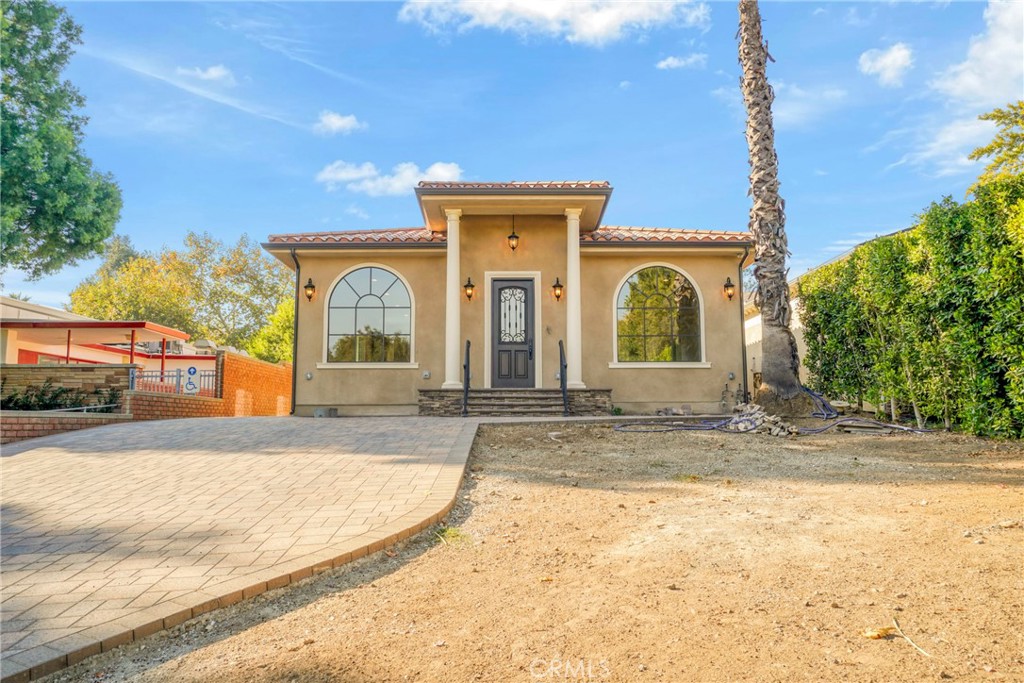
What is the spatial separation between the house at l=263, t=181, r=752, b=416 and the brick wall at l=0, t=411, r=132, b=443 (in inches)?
140

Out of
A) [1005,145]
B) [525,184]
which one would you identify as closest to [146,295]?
[525,184]

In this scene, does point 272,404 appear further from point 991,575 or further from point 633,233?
point 991,575

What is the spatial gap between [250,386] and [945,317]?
1641 centimetres

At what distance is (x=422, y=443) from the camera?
694 centimetres

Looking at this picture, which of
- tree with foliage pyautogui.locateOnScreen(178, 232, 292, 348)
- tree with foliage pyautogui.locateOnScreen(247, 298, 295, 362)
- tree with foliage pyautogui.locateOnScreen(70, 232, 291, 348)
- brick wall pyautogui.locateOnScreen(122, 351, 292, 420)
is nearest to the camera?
brick wall pyautogui.locateOnScreen(122, 351, 292, 420)

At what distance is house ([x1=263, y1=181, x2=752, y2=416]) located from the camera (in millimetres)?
11953

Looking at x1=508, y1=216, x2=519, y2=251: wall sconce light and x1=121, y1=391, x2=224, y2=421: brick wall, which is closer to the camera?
x1=121, y1=391, x2=224, y2=421: brick wall

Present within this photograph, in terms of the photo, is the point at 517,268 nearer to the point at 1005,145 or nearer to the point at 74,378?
the point at 74,378

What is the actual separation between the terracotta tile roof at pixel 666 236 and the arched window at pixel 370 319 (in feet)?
13.1

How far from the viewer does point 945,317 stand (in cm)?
707

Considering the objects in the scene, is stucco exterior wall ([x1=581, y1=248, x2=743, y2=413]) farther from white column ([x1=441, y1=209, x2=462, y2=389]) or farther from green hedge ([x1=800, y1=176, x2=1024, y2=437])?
white column ([x1=441, y1=209, x2=462, y2=389])

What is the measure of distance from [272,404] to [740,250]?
14.9 metres

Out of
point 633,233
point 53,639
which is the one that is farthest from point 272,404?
point 53,639

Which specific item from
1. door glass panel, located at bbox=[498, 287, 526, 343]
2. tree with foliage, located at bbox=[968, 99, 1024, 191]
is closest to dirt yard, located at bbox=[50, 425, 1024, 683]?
door glass panel, located at bbox=[498, 287, 526, 343]
